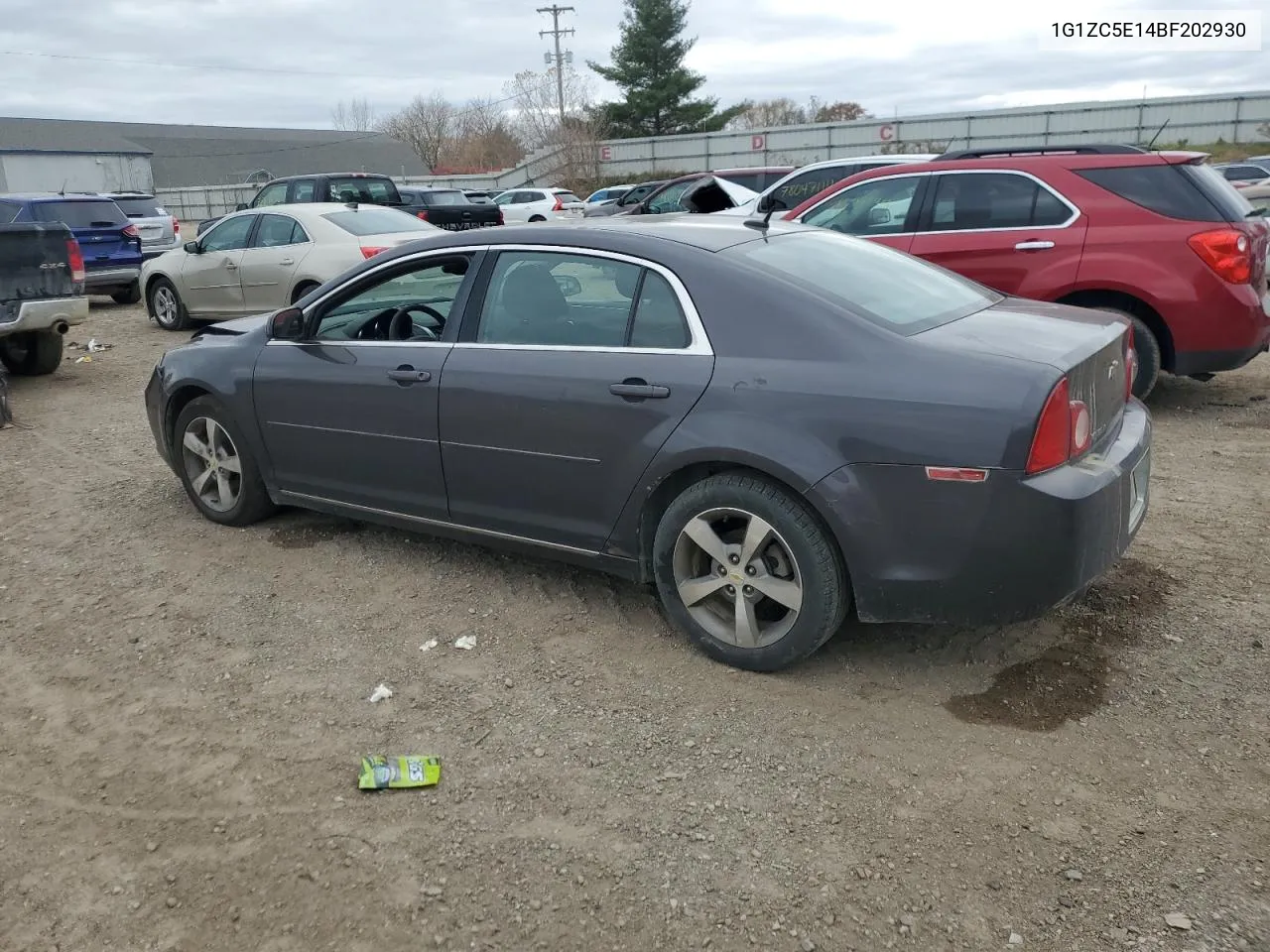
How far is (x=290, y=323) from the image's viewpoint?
4.77 metres

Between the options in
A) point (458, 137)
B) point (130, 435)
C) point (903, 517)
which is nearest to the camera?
point (903, 517)

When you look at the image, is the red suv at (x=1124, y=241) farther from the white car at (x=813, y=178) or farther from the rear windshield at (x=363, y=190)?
the rear windshield at (x=363, y=190)

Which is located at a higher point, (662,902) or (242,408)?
(242,408)

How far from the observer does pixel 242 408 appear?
4984mm

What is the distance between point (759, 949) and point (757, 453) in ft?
5.07

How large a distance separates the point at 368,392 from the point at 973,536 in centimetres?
262

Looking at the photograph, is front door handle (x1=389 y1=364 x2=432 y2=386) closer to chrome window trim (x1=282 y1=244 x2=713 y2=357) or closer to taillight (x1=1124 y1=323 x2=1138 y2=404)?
chrome window trim (x1=282 y1=244 x2=713 y2=357)

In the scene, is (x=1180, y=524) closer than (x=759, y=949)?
No

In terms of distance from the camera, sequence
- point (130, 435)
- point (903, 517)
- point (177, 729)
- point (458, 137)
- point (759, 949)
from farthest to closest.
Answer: point (458, 137)
point (130, 435)
point (177, 729)
point (903, 517)
point (759, 949)

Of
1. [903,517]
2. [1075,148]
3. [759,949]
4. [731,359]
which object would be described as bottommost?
[759,949]

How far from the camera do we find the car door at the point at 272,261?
1065cm

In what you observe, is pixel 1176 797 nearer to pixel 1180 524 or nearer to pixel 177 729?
pixel 1180 524

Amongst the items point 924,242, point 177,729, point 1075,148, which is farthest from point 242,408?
point 1075,148

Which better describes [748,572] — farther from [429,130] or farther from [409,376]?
[429,130]
